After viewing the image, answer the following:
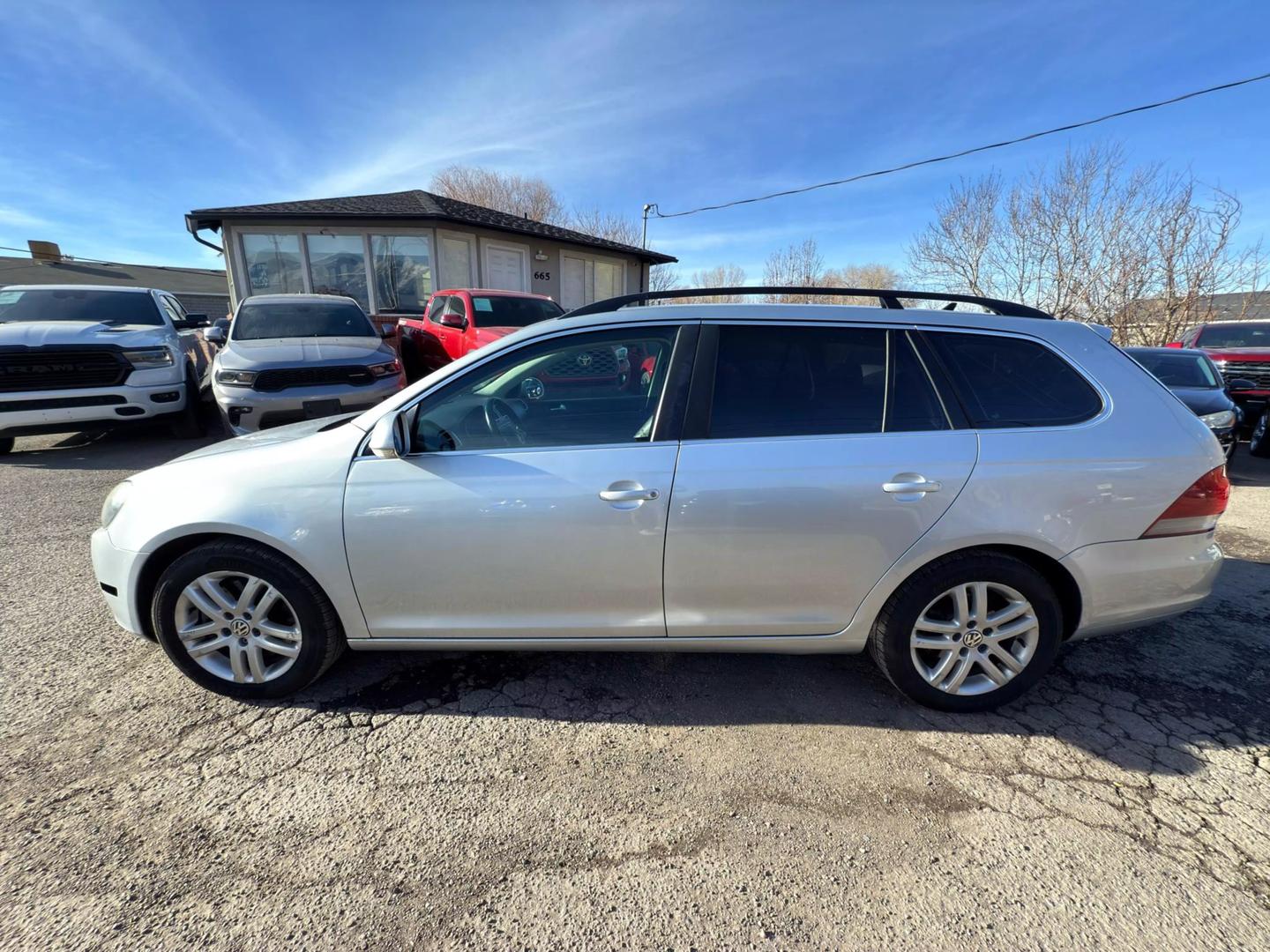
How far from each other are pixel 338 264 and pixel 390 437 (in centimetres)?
1450

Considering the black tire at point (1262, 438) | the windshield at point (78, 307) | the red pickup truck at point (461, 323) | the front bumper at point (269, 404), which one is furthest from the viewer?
the red pickup truck at point (461, 323)

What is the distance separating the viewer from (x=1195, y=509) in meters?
2.29

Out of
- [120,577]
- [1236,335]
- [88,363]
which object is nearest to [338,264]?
[88,363]

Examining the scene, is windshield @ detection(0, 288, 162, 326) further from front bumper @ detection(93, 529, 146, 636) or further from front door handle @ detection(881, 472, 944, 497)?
front door handle @ detection(881, 472, 944, 497)

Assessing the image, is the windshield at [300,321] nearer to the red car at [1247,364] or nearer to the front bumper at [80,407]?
the front bumper at [80,407]

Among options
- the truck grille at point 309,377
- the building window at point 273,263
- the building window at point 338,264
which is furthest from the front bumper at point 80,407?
the building window at point 273,263

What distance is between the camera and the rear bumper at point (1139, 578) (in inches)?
89.9

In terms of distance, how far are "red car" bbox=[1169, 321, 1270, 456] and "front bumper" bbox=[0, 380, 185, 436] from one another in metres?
13.9

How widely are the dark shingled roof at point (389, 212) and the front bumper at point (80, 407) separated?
8.54m

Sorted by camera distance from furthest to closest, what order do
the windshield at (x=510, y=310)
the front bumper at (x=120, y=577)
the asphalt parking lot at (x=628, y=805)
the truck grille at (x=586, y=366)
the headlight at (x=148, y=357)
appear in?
1. the windshield at (x=510, y=310)
2. the headlight at (x=148, y=357)
3. the truck grille at (x=586, y=366)
4. the front bumper at (x=120, y=577)
5. the asphalt parking lot at (x=628, y=805)

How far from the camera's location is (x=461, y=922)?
63.1 inches

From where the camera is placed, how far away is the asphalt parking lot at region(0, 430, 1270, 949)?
161cm

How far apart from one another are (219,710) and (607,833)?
1.74 metres

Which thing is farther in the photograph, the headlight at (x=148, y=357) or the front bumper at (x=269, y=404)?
the headlight at (x=148, y=357)
